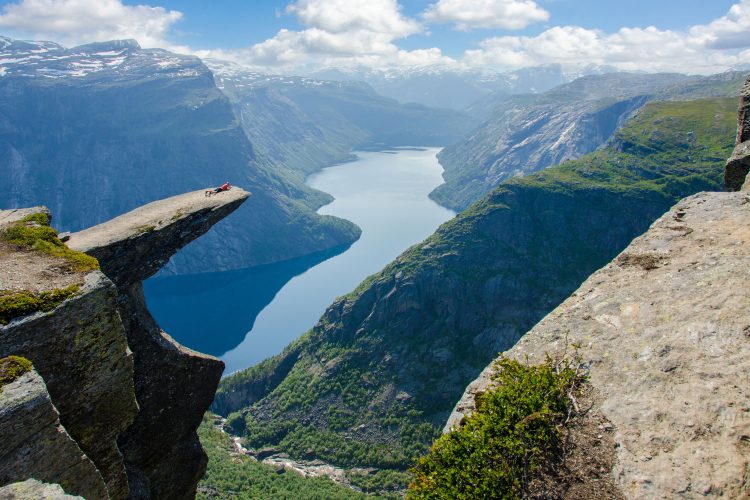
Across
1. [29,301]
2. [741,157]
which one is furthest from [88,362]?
[741,157]

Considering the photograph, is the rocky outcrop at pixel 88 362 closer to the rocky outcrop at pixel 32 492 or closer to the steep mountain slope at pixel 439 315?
the rocky outcrop at pixel 32 492

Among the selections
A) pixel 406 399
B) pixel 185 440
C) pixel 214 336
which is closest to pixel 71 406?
pixel 185 440

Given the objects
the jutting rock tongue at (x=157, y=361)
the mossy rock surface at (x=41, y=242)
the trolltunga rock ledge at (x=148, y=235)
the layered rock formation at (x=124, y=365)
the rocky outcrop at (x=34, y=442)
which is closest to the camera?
the rocky outcrop at (x=34, y=442)

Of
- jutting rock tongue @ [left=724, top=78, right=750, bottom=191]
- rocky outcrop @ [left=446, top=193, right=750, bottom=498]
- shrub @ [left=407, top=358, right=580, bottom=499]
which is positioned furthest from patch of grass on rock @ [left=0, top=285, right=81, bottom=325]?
jutting rock tongue @ [left=724, top=78, right=750, bottom=191]

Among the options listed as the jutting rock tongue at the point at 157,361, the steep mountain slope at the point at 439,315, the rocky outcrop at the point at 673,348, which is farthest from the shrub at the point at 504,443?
the steep mountain slope at the point at 439,315

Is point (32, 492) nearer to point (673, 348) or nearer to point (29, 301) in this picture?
point (29, 301)

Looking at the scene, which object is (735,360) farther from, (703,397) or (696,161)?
(696,161)

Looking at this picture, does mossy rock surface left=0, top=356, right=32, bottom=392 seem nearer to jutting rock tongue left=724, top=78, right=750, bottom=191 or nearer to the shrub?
the shrub
